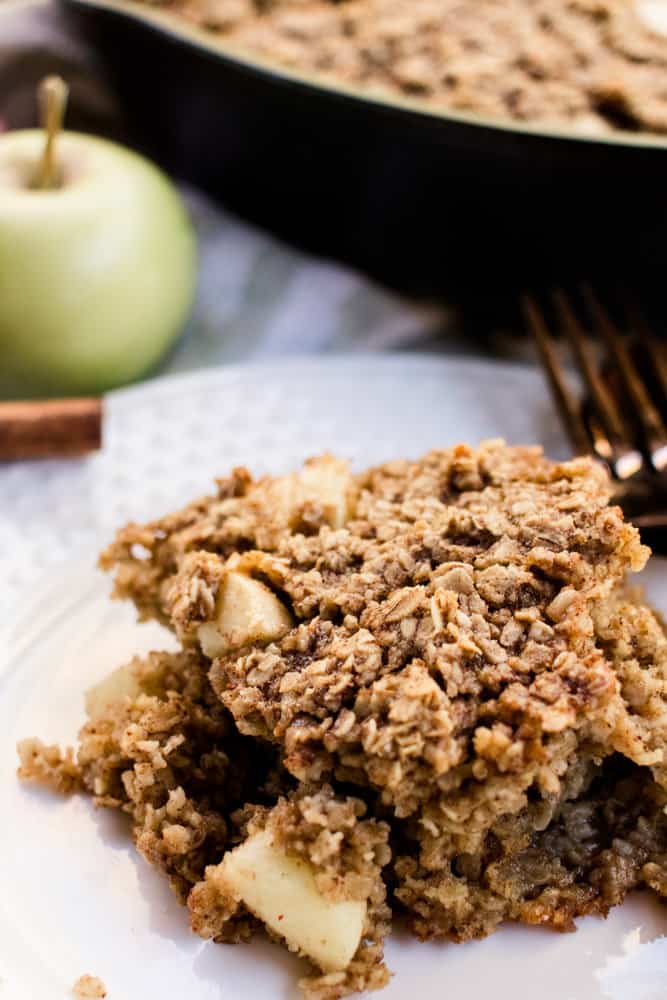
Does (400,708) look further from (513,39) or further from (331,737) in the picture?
(513,39)

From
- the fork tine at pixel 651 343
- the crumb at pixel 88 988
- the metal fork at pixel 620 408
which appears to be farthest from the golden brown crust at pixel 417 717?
the fork tine at pixel 651 343

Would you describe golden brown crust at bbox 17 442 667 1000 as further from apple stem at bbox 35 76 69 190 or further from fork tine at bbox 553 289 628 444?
apple stem at bbox 35 76 69 190

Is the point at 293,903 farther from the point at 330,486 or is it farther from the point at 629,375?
the point at 629,375

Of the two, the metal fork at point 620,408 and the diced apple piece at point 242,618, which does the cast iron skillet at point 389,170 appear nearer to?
the metal fork at point 620,408

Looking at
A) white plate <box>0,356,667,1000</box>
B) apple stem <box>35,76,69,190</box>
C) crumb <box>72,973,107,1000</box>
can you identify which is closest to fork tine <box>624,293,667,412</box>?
white plate <box>0,356,667,1000</box>

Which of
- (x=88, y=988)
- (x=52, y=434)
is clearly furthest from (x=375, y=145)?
(x=88, y=988)

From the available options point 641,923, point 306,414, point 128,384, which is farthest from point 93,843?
point 128,384
